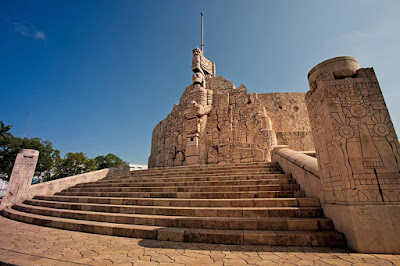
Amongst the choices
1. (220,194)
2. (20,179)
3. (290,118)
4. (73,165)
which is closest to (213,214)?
(220,194)

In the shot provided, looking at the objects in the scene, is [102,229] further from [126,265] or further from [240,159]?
[240,159]

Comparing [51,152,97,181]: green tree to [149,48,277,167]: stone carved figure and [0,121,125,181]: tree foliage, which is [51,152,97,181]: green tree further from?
[149,48,277,167]: stone carved figure

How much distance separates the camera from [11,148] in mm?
16312

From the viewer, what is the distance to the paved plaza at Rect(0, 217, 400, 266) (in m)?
2.21

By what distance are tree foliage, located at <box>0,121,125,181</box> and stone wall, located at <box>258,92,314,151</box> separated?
19.8 m

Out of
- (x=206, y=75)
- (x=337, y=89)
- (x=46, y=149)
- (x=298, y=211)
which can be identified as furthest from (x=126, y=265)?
(x=46, y=149)

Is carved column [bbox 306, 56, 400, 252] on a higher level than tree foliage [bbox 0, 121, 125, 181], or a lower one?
lower

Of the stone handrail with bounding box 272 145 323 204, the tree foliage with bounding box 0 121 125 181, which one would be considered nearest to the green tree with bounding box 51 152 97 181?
the tree foliage with bounding box 0 121 125 181

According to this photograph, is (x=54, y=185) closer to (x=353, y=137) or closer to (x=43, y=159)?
(x=353, y=137)

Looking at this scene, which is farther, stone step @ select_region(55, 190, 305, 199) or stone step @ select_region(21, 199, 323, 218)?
stone step @ select_region(55, 190, 305, 199)

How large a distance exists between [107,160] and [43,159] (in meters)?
18.0

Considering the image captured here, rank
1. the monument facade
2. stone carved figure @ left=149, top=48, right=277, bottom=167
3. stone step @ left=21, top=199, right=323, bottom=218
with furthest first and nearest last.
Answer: the monument facade → stone carved figure @ left=149, top=48, right=277, bottom=167 → stone step @ left=21, top=199, right=323, bottom=218

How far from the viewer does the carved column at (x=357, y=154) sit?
2.42 m

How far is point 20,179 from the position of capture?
24.9 ft
